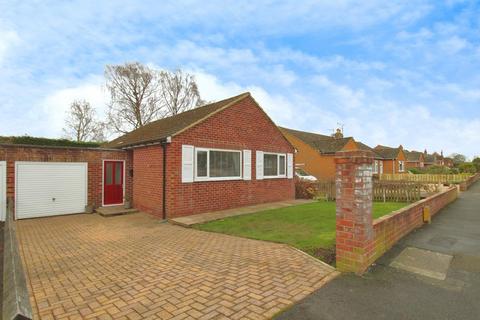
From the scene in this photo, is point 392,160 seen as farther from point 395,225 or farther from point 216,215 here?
point 395,225

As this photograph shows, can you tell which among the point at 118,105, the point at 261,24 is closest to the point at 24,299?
the point at 261,24

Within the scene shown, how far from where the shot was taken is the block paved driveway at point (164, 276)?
338cm

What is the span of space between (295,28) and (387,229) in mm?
7893

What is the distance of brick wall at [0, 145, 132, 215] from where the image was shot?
10273 millimetres

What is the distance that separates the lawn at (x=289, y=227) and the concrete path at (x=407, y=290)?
126 cm

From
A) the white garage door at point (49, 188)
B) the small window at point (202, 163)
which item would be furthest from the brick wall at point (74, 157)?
the small window at point (202, 163)

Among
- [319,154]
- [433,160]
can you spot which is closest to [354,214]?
[319,154]

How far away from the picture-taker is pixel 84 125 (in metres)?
31.7

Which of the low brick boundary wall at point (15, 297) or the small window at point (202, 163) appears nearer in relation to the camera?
the low brick boundary wall at point (15, 297)

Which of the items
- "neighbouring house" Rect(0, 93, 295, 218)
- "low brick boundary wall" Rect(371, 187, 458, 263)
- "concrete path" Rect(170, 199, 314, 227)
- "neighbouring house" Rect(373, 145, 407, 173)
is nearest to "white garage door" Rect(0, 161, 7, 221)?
"neighbouring house" Rect(0, 93, 295, 218)

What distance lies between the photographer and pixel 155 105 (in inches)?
1187

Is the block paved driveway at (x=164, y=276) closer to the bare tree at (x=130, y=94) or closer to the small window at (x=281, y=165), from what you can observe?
the small window at (x=281, y=165)

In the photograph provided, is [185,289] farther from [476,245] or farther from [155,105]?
[155,105]

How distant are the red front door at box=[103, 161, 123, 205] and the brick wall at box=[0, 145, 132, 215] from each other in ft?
0.76
